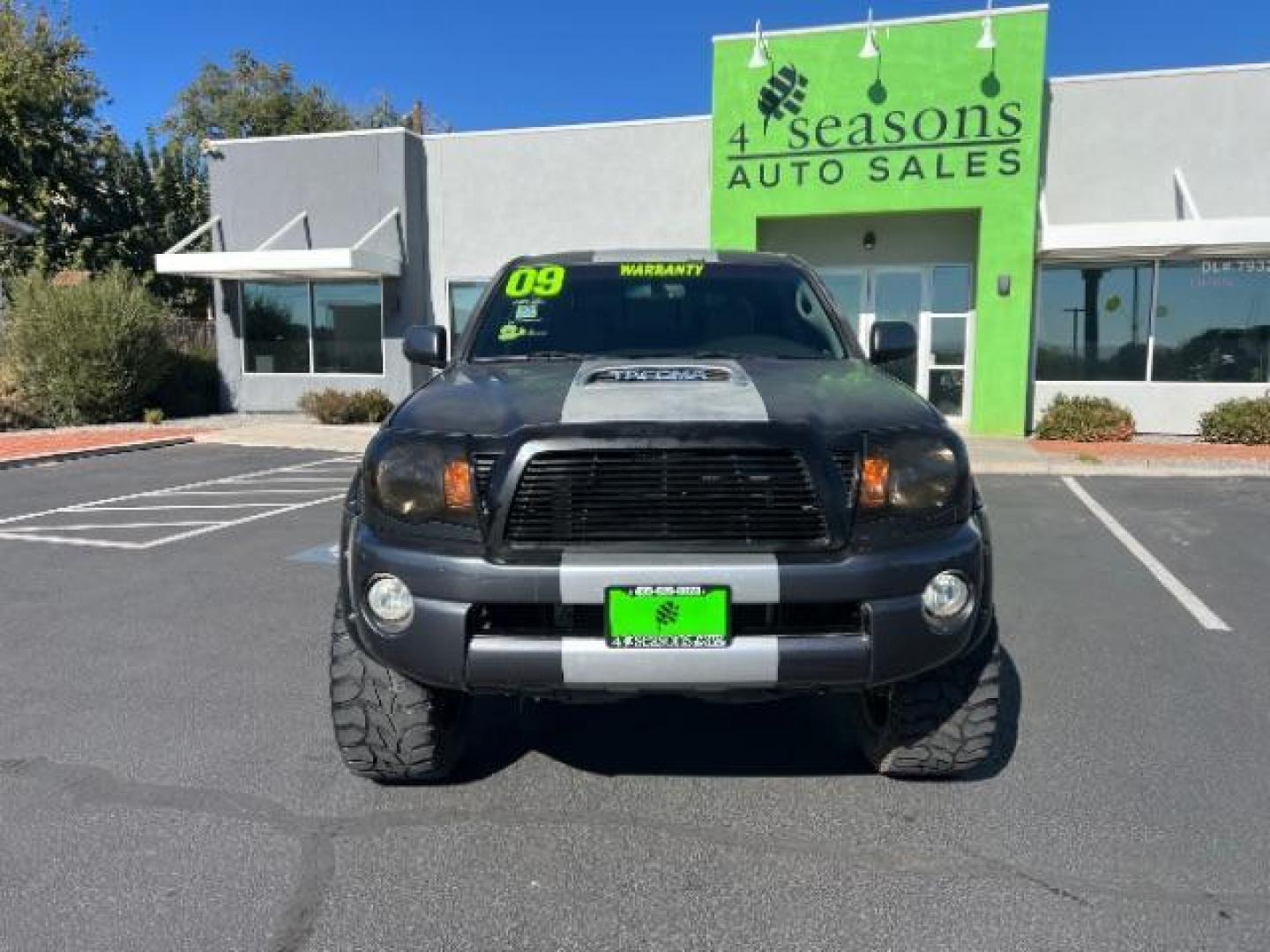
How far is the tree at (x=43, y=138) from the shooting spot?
24.5 metres

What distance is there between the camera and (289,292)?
18562 millimetres

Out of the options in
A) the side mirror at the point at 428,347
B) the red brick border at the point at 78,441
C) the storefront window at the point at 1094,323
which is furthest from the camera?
the storefront window at the point at 1094,323

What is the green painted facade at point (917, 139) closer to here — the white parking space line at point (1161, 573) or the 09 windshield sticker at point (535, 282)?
the white parking space line at point (1161, 573)

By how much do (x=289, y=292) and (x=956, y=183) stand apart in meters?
12.3

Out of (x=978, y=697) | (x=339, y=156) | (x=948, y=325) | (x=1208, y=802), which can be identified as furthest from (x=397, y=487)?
(x=339, y=156)

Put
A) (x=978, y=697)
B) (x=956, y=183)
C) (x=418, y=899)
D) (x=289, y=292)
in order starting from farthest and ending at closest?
(x=289, y=292), (x=956, y=183), (x=978, y=697), (x=418, y=899)

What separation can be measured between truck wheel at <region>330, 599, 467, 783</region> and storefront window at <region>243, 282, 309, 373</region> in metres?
16.6

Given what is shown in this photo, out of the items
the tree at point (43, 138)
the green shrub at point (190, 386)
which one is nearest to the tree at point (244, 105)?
the tree at point (43, 138)

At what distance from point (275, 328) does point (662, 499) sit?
17.8m

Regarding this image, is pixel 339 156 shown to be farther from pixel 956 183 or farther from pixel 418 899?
pixel 418 899

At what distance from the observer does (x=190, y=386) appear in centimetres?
1897

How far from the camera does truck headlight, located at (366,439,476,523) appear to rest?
109 inches

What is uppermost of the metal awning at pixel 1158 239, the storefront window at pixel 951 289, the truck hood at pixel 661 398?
the metal awning at pixel 1158 239

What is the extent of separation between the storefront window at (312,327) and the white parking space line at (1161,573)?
13.1 meters
